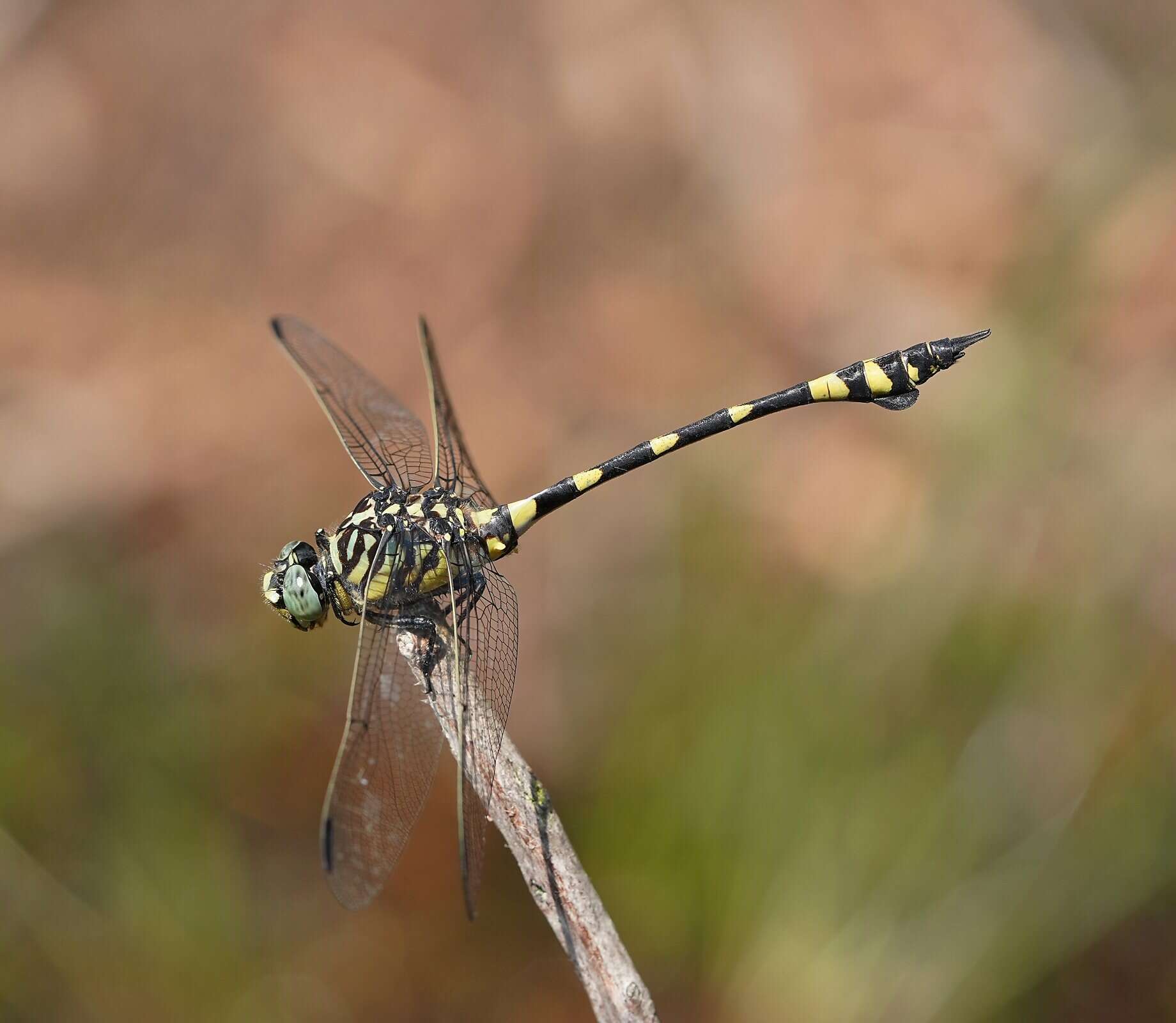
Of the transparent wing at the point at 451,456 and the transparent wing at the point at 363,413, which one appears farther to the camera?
the transparent wing at the point at 363,413

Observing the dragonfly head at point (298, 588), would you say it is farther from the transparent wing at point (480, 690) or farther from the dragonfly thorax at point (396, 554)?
the transparent wing at point (480, 690)

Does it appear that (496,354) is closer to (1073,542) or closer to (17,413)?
(17,413)

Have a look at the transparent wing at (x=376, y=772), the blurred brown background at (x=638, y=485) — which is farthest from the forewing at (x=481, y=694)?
the blurred brown background at (x=638, y=485)

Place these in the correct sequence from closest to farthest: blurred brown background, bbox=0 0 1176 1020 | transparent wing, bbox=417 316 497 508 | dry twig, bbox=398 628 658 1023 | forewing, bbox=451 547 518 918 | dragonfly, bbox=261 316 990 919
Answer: dry twig, bbox=398 628 658 1023 → forewing, bbox=451 547 518 918 → dragonfly, bbox=261 316 990 919 → transparent wing, bbox=417 316 497 508 → blurred brown background, bbox=0 0 1176 1020

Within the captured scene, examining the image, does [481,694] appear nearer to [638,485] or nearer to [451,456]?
[451,456]

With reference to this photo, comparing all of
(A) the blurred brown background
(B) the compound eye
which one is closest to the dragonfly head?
(B) the compound eye

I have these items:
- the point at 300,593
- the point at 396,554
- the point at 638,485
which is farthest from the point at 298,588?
the point at 638,485

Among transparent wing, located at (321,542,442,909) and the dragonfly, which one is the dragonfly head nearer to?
the dragonfly
